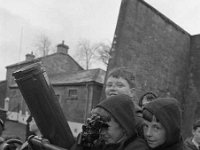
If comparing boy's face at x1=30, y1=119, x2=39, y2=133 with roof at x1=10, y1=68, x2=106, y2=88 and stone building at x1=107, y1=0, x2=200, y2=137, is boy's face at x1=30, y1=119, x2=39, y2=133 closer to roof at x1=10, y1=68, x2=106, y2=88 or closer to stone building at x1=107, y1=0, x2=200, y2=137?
stone building at x1=107, y1=0, x2=200, y2=137

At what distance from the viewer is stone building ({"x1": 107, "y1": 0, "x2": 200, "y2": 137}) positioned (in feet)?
40.3

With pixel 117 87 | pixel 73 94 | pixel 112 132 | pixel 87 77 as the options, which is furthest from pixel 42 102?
pixel 73 94

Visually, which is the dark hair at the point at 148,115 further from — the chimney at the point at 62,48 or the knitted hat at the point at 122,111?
the chimney at the point at 62,48

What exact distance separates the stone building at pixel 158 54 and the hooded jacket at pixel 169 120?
30.9 ft

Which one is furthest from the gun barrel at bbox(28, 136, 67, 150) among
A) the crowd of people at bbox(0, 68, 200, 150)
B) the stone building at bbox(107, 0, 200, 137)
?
the stone building at bbox(107, 0, 200, 137)

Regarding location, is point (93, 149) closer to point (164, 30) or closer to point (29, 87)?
point (29, 87)

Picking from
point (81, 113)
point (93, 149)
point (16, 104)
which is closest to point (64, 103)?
point (81, 113)

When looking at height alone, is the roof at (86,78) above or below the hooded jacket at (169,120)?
above

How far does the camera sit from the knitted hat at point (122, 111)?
1917 millimetres

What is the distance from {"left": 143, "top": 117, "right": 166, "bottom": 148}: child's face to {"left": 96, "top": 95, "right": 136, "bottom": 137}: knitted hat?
0.44 ft

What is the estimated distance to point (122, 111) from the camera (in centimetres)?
194

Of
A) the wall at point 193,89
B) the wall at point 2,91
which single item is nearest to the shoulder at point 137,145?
the wall at point 193,89

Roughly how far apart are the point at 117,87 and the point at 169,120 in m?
0.70

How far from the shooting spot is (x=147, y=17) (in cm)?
1341
